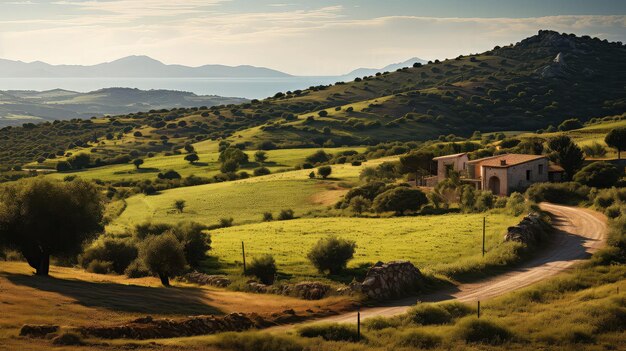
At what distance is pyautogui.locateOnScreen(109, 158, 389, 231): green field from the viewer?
7450 centimetres

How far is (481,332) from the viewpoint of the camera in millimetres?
25594

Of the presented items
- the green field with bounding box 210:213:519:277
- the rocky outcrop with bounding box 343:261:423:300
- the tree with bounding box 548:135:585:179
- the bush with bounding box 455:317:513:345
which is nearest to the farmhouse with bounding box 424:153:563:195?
the tree with bounding box 548:135:585:179

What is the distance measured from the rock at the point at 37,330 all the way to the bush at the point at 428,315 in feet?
45.5

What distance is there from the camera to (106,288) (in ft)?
112

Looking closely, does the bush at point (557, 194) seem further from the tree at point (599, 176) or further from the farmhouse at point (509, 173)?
the farmhouse at point (509, 173)

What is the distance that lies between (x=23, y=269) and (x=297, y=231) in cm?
2427

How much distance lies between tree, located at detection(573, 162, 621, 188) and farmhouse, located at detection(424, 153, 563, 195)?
12.9ft

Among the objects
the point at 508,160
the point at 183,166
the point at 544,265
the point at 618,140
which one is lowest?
the point at 544,265

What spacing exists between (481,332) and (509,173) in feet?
152

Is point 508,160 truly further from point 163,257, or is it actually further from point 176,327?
point 176,327

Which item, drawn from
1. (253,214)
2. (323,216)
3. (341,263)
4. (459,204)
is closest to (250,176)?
(253,214)

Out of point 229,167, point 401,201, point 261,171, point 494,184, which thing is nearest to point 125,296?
point 401,201

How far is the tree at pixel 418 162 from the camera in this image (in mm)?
87037

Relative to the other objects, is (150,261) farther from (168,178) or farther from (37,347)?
(168,178)
